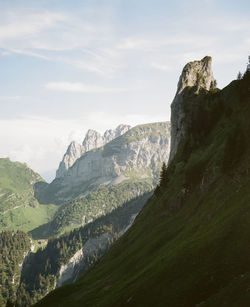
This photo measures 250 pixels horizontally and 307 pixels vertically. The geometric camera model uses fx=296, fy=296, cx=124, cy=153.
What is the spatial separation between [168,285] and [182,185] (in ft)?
165

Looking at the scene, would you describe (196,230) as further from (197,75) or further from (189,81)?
(197,75)

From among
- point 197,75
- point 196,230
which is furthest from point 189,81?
point 196,230

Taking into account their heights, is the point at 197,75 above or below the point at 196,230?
above

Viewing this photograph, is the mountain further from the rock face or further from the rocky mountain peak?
the rocky mountain peak

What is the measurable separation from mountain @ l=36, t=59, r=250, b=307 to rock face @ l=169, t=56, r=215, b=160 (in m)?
2.07

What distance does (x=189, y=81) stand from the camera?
134625 mm

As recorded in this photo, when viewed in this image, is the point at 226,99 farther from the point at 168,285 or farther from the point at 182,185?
the point at 168,285

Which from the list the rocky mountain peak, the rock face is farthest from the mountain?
the rocky mountain peak

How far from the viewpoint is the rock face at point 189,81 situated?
131 meters

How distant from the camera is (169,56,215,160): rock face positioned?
130750 mm

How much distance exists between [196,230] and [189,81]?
8899 centimetres

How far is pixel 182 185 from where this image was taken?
91250 mm

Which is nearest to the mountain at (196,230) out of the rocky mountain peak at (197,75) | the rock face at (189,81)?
the rock face at (189,81)

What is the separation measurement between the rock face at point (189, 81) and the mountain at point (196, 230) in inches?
81.3
